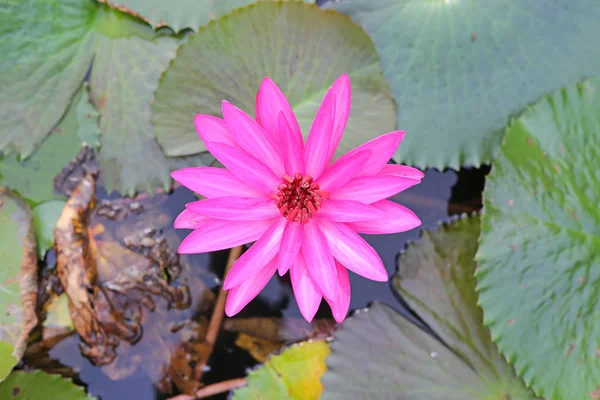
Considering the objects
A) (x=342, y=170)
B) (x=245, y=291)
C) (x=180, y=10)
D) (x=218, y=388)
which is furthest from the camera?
(x=218, y=388)

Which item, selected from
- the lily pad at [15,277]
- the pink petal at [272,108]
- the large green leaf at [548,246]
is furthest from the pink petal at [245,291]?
the lily pad at [15,277]

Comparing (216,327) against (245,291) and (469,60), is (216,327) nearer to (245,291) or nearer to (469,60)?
(245,291)

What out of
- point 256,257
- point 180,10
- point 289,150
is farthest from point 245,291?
point 180,10

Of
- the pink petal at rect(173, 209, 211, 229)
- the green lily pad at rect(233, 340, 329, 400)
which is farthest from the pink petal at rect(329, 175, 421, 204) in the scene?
the green lily pad at rect(233, 340, 329, 400)

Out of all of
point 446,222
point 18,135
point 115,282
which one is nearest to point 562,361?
point 446,222

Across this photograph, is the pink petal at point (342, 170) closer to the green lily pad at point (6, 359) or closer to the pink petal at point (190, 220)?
the pink petal at point (190, 220)

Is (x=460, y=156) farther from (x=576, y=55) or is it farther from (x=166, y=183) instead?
(x=166, y=183)

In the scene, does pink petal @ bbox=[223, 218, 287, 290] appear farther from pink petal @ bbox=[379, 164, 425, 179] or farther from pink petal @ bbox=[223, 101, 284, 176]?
pink petal @ bbox=[379, 164, 425, 179]
